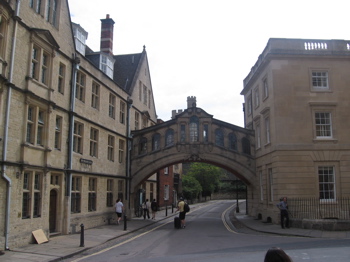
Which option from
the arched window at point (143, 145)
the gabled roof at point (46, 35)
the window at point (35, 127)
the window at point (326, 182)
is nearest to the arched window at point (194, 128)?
the arched window at point (143, 145)

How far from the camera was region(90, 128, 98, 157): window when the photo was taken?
22.4 metres

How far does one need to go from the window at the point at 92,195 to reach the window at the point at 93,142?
1634mm

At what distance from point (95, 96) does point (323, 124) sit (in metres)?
14.2

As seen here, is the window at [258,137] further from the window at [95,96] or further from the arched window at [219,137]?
the window at [95,96]

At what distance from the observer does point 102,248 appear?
1434 cm

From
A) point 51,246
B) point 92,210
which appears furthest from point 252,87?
point 51,246

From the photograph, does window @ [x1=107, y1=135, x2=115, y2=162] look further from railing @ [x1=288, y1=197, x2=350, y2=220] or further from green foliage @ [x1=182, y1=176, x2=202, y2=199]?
green foliage @ [x1=182, y1=176, x2=202, y2=199]

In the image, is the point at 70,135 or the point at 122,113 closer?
the point at 70,135

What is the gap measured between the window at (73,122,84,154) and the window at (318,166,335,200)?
46.6 feet

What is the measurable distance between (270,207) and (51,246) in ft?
47.1

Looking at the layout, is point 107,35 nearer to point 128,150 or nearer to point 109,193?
point 128,150

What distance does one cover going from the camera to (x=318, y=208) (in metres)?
21.1

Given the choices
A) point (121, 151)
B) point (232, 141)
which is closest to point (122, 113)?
point (121, 151)

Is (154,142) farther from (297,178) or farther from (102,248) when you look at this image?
(102,248)
